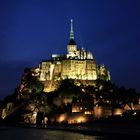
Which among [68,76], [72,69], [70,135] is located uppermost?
[72,69]

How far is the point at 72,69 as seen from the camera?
108 metres

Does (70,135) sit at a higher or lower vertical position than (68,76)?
lower

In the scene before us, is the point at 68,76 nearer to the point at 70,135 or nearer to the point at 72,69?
the point at 72,69

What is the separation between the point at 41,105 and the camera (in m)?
96.2

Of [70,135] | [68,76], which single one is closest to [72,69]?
[68,76]

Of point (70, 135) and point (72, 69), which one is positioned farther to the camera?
point (72, 69)

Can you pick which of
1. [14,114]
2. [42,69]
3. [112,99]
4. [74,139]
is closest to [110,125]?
[112,99]

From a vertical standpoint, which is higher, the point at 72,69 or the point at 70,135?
the point at 72,69

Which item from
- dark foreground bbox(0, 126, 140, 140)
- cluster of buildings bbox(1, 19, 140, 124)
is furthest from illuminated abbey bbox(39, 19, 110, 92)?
dark foreground bbox(0, 126, 140, 140)

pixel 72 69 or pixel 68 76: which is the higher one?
pixel 72 69

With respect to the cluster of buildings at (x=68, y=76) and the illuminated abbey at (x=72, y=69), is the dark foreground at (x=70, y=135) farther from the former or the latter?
the illuminated abbey at (x=72, y=69)

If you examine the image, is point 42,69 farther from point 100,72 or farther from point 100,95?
point 100,95

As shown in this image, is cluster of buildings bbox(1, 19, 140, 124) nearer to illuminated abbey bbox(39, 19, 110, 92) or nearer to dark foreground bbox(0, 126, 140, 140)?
illuminated abbey bbox(39, 19, 110, 92)

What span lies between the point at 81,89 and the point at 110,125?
27.7 meters
